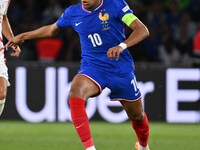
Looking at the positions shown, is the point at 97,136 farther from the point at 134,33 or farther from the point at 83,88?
the point at 134,33

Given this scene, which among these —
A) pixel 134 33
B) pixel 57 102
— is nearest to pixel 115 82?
pixel 134 33

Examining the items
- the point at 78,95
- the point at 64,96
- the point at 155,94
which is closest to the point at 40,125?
the point at 64,96

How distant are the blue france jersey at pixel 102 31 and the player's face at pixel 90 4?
40mm

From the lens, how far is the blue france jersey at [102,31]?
6.46 meters

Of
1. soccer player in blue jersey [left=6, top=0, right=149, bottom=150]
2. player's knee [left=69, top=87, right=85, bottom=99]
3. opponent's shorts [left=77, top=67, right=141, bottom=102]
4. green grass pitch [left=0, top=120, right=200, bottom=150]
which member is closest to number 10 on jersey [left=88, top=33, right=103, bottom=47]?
soccer player in blue jersey [left=6, top=0, right=149, bottom=150]

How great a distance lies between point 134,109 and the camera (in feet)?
22.2

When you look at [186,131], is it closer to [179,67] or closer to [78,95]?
[179,67]

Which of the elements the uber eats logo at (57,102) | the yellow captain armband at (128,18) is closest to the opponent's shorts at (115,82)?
the yellow captain armband at (128,18)

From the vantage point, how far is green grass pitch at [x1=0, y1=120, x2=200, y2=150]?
8.02 m

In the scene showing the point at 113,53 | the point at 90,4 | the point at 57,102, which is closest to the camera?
the point at 113,53

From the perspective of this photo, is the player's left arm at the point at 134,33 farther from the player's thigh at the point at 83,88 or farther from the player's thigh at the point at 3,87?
the player's thigh at the point at 3,87

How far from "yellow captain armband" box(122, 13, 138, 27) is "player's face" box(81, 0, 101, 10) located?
369 millimetres

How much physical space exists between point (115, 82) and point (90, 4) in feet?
2.92

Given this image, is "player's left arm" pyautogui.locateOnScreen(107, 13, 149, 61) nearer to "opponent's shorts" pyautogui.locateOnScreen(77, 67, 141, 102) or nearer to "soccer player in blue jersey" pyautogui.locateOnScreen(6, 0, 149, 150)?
"soccer player in blue jersey" pyautogui.locateOnScreen(6, 0, 149, 150)
